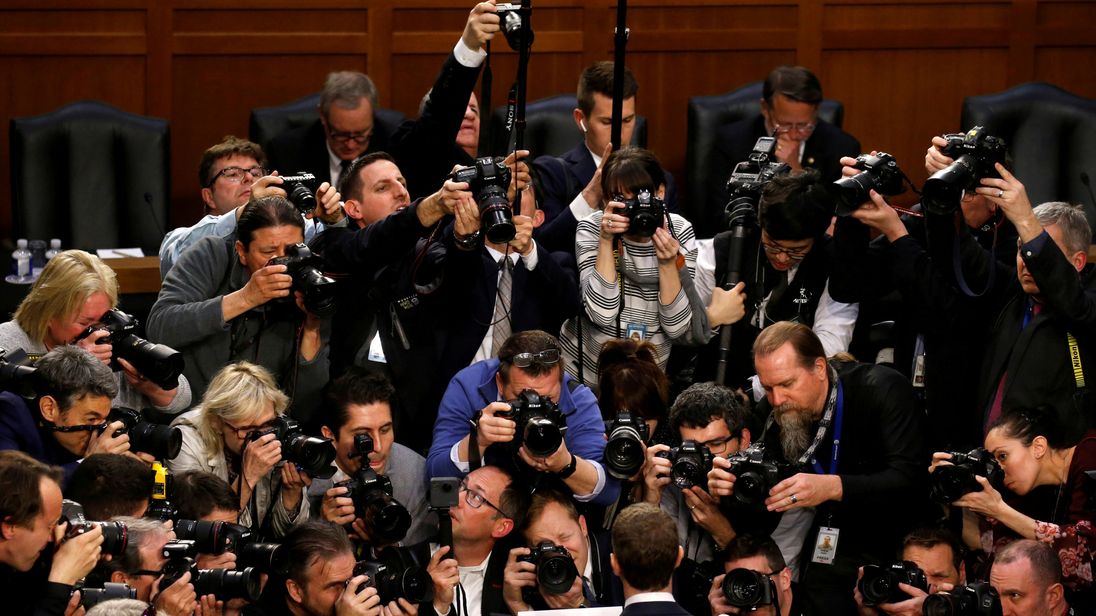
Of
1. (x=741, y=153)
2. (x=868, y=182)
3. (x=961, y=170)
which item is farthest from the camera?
(x=741, y=153)

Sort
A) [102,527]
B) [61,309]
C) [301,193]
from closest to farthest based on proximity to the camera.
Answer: [102,527], [61,309], [301,193]

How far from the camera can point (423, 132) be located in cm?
543

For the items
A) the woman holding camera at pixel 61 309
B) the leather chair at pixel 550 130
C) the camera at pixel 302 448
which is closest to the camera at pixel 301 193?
the woman holding camera at pixel 61 309

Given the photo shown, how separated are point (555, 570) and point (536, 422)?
42 centimetres

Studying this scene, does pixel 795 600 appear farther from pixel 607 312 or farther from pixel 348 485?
pixel 348 485

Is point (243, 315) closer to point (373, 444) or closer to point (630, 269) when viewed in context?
point (373, 444)

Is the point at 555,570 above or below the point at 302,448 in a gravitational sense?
below

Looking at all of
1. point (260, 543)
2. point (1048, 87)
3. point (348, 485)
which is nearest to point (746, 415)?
point (348, 485)

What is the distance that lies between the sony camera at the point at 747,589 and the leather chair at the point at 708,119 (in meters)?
2.42

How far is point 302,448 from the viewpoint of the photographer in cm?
448

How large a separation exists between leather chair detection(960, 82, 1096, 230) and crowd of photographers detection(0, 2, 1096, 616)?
147 cm

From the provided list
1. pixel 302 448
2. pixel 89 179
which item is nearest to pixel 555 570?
pixel 302 448

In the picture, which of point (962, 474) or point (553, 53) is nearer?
point (962, 474)

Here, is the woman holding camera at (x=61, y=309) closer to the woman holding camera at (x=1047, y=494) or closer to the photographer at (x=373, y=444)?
the photographer at (x=373, y=444)
